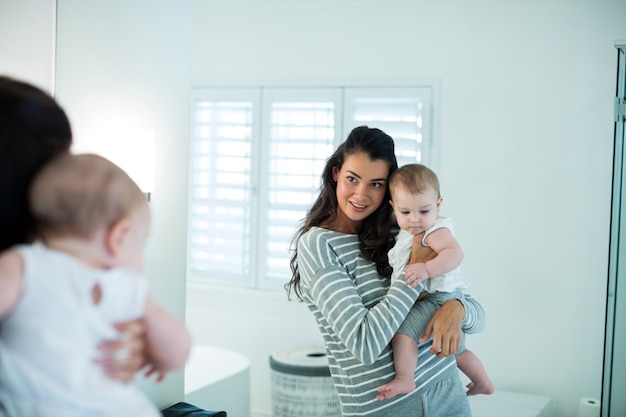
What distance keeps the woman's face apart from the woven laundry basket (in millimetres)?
2109

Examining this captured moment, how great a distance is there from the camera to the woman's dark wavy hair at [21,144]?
2.83ft

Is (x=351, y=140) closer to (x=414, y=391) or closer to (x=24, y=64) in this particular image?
(x=414, y=391)

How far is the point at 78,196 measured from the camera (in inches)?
34.7

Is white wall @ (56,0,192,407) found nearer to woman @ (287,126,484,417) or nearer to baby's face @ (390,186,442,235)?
woman @ (287,126,484,417)

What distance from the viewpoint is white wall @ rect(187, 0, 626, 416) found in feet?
12.2

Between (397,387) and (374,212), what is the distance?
513 millimetres

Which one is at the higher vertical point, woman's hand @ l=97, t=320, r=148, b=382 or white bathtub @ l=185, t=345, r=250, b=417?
woman's hand @ l=97, t=320, r=148, b=382

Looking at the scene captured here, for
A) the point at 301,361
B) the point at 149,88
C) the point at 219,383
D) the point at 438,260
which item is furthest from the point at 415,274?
the point at 301,361

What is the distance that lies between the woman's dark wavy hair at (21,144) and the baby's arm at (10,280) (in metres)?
0.06

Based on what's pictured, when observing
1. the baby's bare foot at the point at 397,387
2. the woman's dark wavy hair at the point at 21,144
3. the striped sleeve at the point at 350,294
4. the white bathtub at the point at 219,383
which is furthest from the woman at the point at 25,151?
the white bathtub at the point at 219,383

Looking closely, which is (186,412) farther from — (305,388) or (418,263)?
(305,388)

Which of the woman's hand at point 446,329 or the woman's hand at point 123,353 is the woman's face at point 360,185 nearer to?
the woman's hand at point 446,329

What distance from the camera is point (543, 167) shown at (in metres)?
3.80

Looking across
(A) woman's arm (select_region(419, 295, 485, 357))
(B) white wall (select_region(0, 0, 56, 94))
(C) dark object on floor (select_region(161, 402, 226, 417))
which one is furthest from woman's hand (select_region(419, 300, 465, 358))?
(B) white wall (select_region(0, 0, 56, 94))
